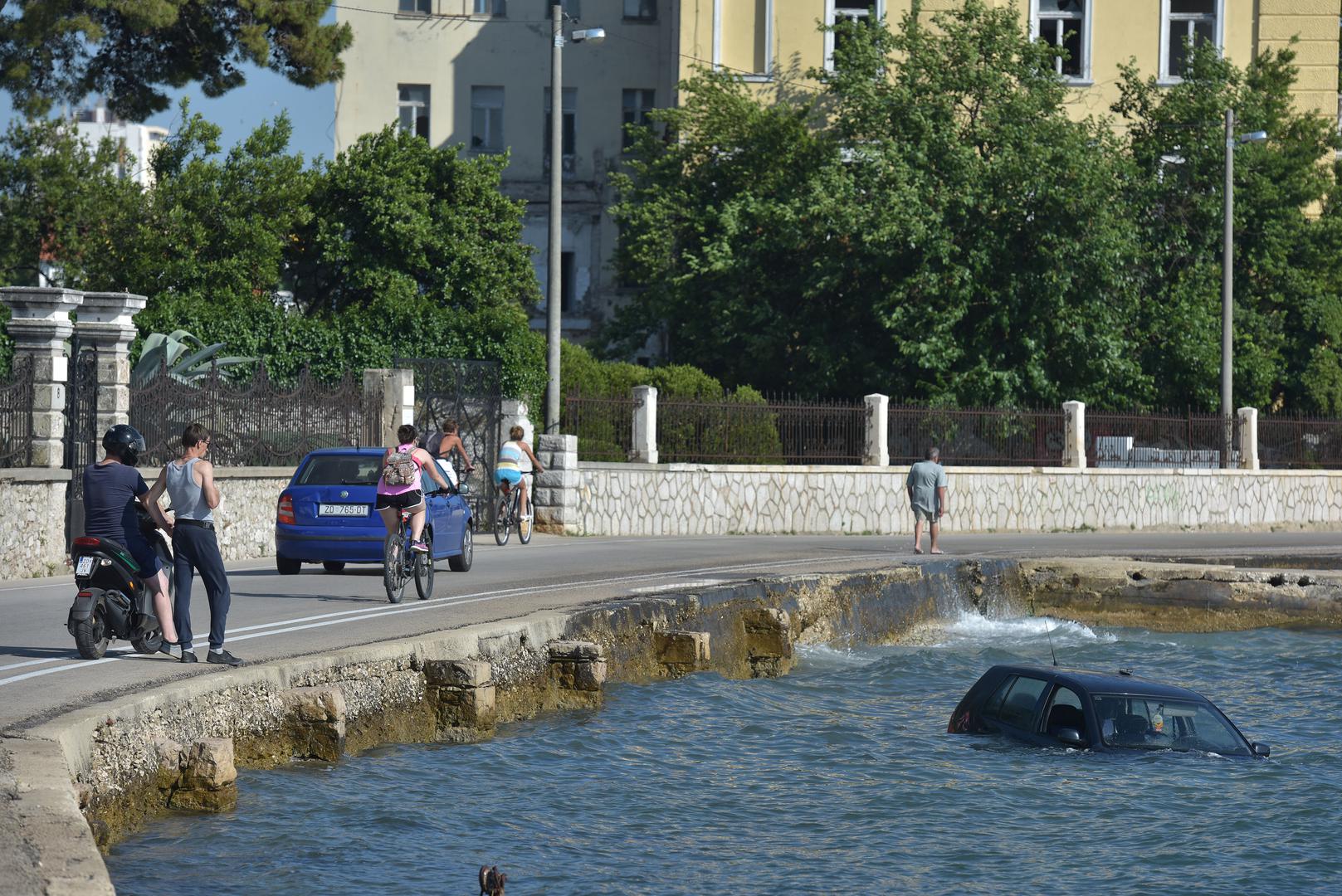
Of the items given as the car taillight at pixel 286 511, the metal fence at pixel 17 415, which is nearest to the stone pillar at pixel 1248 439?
the car taillight at pixel 286 511

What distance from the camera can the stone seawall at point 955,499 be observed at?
3103 cm

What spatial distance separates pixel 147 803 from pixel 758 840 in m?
3.86

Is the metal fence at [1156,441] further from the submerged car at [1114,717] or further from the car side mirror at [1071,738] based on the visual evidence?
the car side mirror at [1071,738]

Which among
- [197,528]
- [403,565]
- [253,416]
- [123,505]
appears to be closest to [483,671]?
[197,528]

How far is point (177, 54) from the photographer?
32125 millimetres

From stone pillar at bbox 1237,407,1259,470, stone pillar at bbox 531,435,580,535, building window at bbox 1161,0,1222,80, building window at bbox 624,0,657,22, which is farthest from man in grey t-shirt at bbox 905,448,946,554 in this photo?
building window at bbox 624,0,657,22

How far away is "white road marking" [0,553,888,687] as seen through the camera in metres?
13.0

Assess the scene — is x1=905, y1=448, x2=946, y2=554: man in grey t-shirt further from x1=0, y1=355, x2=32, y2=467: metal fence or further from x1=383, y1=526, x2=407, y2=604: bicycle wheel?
x1=0, y1=355, x2=32, y2=467: metal fence

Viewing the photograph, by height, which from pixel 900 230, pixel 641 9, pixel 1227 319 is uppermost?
pixel 641 9

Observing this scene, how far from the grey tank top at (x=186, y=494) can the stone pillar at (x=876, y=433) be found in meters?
22.2

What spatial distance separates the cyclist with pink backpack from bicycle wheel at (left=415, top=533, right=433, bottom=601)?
4.0 inches

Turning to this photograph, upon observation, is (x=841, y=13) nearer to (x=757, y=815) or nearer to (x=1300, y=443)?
(x=1300, y=443)

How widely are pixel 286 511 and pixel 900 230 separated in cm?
1982

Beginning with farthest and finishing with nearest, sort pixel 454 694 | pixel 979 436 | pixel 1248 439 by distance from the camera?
pixel 1248 439 < pixel 979 436 < pixel 454 694
